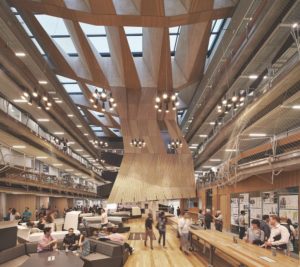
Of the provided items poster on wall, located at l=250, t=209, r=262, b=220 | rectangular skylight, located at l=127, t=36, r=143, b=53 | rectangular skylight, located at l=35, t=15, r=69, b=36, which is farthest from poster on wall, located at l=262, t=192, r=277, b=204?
rectangular skylight, located at l=127, t=36, r=143, b=53

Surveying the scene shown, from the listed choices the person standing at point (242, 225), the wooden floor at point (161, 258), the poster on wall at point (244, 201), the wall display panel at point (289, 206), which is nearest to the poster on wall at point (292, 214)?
the wall display panel at point (289, 206)

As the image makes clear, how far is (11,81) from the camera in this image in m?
14.8

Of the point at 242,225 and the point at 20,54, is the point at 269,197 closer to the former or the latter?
the point at 242,225

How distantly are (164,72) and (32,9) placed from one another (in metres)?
8.57

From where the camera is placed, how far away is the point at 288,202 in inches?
442

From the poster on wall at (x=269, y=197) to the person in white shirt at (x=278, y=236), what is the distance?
4.55 m

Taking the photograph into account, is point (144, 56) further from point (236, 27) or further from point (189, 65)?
point (236, 27)

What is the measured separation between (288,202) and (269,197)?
5.02ft

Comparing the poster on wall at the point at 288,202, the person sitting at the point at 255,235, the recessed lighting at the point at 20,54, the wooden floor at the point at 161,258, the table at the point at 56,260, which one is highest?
the recessed lighting at the point at 20,54

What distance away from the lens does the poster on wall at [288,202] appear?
1079 centimetres

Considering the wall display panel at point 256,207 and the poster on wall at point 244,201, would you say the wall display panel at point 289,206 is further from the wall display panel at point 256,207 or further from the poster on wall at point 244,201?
the poster on wall at point 244,201

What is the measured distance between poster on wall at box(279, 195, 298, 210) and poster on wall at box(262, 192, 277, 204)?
1.67 ft

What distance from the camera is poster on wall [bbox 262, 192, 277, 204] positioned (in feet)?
40.5

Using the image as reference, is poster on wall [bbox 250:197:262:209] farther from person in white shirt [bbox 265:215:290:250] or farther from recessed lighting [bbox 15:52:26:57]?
recessed lighting [bbox 15:52:26:57]
